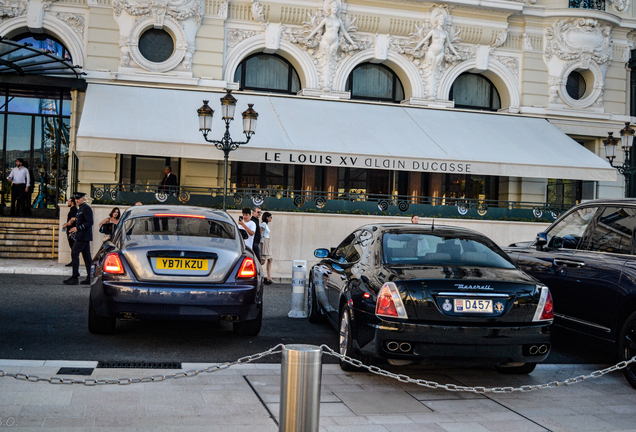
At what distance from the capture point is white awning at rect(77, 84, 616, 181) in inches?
671

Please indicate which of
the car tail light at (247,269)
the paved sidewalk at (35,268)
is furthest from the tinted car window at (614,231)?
the paved sidewalk at (35,268)

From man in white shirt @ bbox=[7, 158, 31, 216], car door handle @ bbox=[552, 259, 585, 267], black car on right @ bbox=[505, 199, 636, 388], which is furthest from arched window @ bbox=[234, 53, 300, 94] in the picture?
car door handle @ bbox=[552, 259, 585, 267]

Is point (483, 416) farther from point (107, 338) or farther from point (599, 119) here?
point (599, 119)

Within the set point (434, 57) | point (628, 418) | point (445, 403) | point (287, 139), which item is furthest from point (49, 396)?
point (434, 57)

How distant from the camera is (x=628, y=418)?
214 inches

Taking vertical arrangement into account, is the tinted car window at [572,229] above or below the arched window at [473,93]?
below

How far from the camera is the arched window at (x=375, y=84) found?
22609mm

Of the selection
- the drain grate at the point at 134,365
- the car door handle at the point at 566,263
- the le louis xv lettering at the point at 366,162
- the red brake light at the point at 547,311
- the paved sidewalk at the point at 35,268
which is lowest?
the paved sidewalk at the point at 35,268

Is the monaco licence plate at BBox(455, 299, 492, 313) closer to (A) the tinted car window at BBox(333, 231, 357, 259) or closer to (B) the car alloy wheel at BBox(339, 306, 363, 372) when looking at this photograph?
(B) the car alloy wheel at BBox(339, 306, 363, 372)

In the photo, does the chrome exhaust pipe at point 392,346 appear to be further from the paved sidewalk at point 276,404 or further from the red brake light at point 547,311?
the red brake light at point 547,311

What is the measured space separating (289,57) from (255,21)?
1535mm

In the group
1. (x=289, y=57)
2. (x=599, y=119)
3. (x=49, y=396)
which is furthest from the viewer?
(x=599, y=119)

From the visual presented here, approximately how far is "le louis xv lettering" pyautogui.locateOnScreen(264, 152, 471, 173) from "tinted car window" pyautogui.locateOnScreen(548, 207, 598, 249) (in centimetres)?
963

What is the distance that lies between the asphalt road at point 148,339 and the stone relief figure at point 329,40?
40.1 ft
